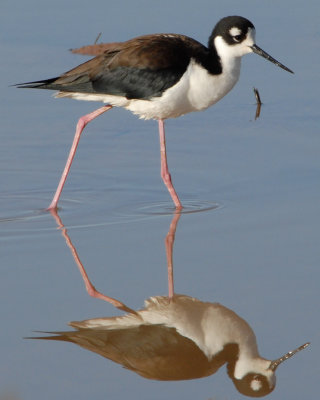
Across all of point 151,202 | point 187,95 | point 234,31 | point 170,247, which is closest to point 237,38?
point 234,31

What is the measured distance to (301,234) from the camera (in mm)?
6074

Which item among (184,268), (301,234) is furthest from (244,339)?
(301,234)

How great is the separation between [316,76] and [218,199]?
2.65 metres

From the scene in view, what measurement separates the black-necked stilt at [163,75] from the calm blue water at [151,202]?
1.19ft

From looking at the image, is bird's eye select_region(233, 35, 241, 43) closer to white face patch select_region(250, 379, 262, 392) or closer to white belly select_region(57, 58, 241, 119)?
white belly select_region(57, 58, 241, 119)

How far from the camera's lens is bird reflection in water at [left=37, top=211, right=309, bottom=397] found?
4.59 metres

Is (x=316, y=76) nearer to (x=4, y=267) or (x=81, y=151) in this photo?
(x=81, y=151)

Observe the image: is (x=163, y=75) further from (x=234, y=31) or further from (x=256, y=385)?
(x=256, y=385)

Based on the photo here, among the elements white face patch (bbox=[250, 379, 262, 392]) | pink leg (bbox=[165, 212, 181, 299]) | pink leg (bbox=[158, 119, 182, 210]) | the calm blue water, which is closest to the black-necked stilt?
pink leg (bbox=[158, 119, 182, 210])

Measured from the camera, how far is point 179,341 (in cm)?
490

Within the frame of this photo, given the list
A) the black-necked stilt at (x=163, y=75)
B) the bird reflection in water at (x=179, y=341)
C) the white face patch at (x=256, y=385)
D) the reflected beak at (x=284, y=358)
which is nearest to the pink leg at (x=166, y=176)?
the black-necked stilt at (x=163, y=75)

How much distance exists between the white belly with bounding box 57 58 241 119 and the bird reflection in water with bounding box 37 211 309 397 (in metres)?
1.83

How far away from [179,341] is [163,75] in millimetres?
2373

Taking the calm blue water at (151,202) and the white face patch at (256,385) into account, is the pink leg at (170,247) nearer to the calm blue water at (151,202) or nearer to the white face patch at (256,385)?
the calm blue water at (151,202)
